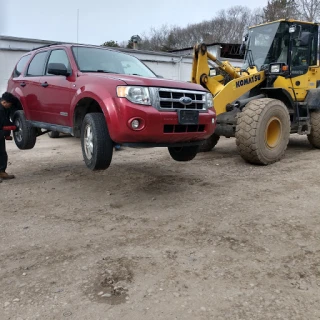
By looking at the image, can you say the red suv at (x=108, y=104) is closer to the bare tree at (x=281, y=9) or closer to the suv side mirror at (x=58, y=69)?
the suv side mirror at (x=58, y=69)

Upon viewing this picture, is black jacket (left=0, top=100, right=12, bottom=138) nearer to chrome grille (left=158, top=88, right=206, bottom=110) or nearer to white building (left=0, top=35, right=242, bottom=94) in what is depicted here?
chrome grille (left=158, top=88, right=206, bottom=110)

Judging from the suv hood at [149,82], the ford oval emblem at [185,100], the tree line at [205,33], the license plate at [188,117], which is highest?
the tree line at [205,33]

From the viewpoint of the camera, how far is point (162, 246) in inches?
150

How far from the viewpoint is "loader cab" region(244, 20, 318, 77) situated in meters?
8.28

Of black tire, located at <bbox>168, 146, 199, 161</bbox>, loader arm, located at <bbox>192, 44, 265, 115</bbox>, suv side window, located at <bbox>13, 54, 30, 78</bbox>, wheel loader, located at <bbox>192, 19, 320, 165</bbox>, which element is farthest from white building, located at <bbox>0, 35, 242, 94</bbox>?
suv side window, located at <bbox>13, 54, 30, 78</bbox>

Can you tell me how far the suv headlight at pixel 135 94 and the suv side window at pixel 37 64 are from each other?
2.57m

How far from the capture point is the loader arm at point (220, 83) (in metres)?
7.74

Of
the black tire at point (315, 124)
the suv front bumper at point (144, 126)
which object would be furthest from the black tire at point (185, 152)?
the black tire at point (315, 124)

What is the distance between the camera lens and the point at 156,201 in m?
5.29

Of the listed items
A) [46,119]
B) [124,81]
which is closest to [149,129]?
[124,81]

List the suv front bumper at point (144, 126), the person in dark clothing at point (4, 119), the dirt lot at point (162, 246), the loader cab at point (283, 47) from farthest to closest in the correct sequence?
the loader cab at point (283, 47) < the person in dark clothing at point (4, 119) < the suv front bumper at point (144, 126) < the dirt lot at point (162, 246)

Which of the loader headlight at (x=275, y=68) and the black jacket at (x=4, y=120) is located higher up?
the loader headlight at (x=275, y=68)

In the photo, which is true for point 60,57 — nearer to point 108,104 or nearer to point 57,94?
point 57,94

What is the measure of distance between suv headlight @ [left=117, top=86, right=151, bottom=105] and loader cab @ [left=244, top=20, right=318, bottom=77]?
478 centimetres
